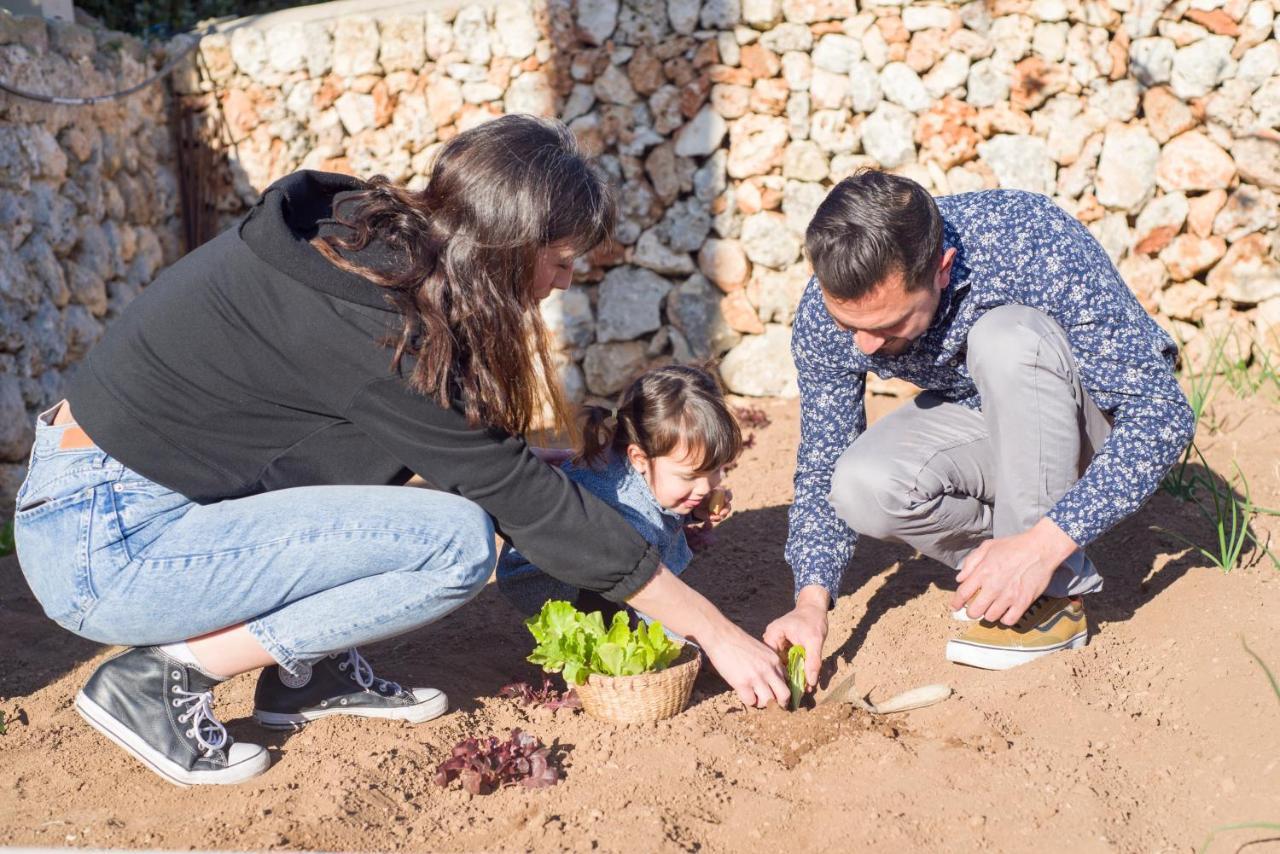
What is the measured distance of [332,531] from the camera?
2.43 meters

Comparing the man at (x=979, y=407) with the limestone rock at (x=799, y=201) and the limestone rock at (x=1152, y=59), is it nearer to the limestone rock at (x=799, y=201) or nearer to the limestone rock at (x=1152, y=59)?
the limestone rock at (x=799, y=201)

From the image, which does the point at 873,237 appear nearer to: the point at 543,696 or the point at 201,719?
the point at 543,696

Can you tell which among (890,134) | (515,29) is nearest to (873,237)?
(890,134)

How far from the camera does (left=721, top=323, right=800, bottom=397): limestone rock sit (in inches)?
236

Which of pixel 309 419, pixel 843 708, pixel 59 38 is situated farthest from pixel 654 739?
pixel 59 38

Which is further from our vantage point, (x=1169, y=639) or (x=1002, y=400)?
(x=1169, y=639)

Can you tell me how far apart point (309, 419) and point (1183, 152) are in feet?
14.7

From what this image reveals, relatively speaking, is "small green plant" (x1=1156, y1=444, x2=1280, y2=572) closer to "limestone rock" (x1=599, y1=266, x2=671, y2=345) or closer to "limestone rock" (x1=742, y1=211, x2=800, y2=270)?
"limestone rock" (x1=742, y1=211, x2=800, y2=270)

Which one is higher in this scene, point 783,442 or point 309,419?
point 309,419

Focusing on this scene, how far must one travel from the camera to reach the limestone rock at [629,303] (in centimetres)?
615

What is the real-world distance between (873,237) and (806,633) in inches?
37.9

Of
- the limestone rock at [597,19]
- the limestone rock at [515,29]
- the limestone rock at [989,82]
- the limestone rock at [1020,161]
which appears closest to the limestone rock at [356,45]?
the limestone rock at [515,29]

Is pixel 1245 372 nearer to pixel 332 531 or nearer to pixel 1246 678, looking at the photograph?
pixel 1246 678

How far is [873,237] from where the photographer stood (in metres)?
2.50
